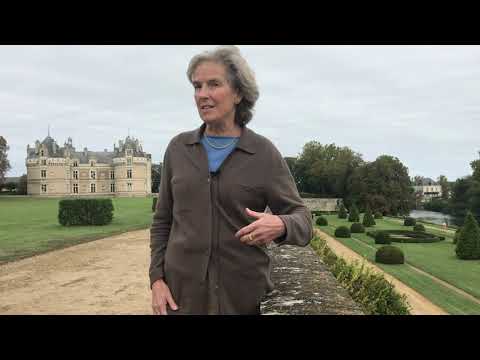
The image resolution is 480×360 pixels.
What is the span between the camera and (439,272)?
12945mm

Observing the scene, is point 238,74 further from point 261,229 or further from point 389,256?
point 389,256

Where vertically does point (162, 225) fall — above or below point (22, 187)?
below

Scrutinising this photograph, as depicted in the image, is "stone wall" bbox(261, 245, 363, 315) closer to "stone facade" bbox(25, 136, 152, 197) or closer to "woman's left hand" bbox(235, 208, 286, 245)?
"woman's left hand" bbox(235, 208, 286, 245)

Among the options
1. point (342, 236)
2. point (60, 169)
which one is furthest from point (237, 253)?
point (60, 169)

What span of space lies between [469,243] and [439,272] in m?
3.33

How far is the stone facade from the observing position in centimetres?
6341

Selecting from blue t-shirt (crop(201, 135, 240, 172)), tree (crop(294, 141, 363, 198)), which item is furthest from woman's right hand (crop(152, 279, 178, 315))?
tree (crop(294, 141, 363, 198))

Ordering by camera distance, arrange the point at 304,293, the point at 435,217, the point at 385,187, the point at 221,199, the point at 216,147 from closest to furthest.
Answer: the point at 221,199 < the point at 216,147 < the point at 304,293 < the point at 385,187 < the point at 435,217

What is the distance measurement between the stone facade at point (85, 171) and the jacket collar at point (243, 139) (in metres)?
63.4

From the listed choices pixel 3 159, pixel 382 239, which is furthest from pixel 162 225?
pixel 3 159

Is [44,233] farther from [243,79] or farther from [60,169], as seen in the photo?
[60,169]

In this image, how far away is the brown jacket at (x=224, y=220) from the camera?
5.26 feet
